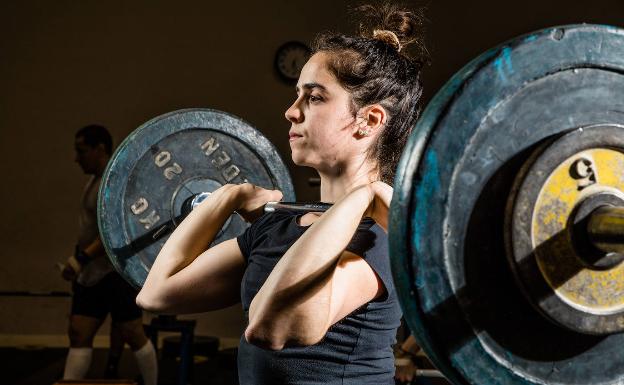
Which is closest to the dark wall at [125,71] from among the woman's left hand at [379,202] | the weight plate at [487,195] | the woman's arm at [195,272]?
the woman's arm at [195,272]

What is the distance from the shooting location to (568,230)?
76 centimetres

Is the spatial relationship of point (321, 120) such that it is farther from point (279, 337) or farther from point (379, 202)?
point (279, 337)

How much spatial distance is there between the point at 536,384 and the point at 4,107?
16.5 feet

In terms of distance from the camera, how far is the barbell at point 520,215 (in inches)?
28.8

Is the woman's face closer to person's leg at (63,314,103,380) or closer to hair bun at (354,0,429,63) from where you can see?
hair bun at (354,0,429,63)

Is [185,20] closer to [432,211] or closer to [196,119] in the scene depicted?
[196,119]

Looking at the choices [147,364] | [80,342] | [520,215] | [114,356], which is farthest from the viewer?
[114,356]

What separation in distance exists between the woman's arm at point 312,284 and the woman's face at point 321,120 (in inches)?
7.4

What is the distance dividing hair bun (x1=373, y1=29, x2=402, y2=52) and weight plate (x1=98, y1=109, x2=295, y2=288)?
0.57 m

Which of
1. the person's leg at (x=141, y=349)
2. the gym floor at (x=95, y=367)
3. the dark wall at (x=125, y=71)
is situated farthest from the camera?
the dark wall at (x=125, y=71)

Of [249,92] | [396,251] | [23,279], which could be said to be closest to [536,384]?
[396,251]

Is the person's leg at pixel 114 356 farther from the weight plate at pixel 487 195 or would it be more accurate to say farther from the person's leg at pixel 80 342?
the weight plate at pixel 487 195

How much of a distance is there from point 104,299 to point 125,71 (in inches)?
93.7

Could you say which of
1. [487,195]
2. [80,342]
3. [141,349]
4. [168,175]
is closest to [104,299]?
[80,342]
